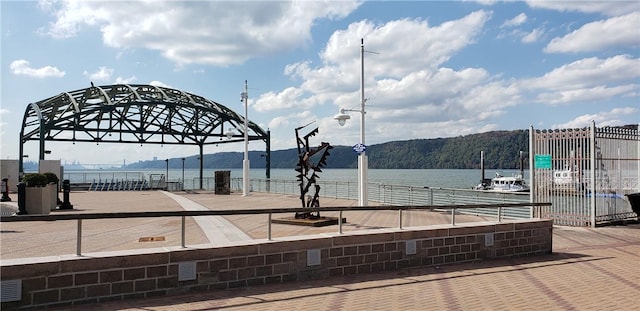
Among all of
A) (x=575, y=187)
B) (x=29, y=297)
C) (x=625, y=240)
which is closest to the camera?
(x=29, y=297)

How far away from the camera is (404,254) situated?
837 cm

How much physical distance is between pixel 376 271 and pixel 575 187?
9439 millimetres

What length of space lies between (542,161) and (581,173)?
1113 mm

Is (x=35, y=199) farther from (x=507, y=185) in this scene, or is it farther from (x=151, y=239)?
(x=507, y=185)

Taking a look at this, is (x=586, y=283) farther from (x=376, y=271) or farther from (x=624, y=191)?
(x=624, y=191)

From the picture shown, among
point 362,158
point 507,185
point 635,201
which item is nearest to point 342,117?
point 362,158

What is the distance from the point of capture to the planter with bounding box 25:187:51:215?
1467cm

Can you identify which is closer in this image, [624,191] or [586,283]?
[586,283]

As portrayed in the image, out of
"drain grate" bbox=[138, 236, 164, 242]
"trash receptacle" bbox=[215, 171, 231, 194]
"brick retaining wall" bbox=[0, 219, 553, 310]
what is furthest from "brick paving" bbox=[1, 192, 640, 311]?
"trash receptacle" bbox=[215, 171, 231, 194]

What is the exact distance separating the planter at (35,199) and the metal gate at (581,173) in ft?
49.6

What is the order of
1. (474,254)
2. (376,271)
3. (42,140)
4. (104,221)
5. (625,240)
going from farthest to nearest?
(42,140), (104,221), (625,240), (474,254), (376,271)

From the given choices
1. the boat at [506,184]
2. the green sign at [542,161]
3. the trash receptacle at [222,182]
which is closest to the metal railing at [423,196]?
the green sign at [542,161]

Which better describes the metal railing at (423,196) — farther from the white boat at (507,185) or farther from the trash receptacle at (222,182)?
the white boat at (507,185)

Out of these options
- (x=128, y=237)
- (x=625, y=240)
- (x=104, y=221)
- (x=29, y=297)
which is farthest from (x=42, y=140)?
(x=625, y=240)
